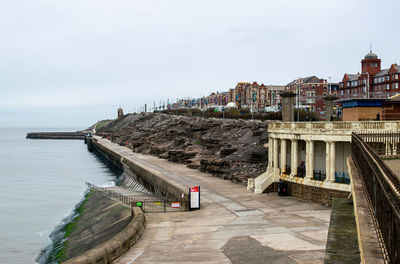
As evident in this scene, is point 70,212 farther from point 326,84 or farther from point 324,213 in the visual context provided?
point 326,84

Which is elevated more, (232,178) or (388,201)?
(388,201)

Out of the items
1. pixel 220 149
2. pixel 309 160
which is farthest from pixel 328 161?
pixel 220 149

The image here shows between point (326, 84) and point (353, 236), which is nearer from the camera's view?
point (353, 236)

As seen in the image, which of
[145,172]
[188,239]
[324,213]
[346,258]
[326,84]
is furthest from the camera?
[326,84]

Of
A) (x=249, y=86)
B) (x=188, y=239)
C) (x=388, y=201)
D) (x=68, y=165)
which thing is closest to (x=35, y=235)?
(x=188, y=239)

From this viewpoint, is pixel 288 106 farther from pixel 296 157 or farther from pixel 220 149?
pixel 220 149

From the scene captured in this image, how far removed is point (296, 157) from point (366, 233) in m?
22.4

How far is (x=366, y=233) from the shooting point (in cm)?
788

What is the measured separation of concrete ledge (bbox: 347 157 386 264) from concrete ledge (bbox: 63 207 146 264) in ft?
32.1

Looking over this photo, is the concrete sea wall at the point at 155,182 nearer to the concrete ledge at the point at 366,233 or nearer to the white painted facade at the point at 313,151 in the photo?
the white painted facade at the point at 313,151

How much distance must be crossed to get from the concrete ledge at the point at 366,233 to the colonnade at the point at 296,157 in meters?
15.2

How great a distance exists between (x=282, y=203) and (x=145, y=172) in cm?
2350

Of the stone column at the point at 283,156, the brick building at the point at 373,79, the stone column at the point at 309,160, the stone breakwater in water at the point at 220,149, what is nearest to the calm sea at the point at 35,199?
the stone breakwater in water at the point at 220,149

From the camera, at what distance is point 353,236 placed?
1220 cm
